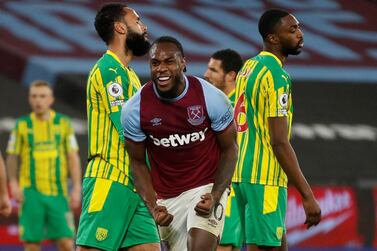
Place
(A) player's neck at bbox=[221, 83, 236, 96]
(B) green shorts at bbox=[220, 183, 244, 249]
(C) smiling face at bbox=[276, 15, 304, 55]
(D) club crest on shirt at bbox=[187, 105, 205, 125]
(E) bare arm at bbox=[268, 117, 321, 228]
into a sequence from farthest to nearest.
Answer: (A) player's neck at bbox=[221, 83, 236, 96], (B) green shorts at bbox=[220, 183, 244, 249], (C) smiling face at bbox=[276, 15, 304, 55], (E) bare arm at bbox=[268, 117, 321, 228], (D) club crest on shirt at bbox=[187, 105, 205, 125]

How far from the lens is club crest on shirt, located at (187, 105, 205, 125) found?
5875 mm

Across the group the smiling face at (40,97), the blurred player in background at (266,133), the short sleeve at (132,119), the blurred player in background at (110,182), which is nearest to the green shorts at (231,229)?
the blurred player in background at (266,133)

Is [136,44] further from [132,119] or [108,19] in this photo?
[132,119]

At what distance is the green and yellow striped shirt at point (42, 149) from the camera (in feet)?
38.0

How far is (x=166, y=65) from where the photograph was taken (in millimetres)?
5758

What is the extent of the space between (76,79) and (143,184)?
10825 millimetres

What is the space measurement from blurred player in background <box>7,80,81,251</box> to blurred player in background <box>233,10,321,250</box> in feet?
14.9

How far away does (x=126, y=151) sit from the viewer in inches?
252

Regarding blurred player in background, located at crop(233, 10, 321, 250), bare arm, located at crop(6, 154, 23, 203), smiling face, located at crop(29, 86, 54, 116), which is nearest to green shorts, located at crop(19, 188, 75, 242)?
bare arm, located at crop(6, 154, 23, 203)

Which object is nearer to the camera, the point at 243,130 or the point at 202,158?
the point at 202,158

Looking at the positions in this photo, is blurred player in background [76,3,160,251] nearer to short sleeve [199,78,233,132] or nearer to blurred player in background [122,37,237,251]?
blurred player in background [122,37,237,251]

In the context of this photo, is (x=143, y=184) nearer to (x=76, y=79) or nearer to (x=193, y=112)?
(x=193, y=112)

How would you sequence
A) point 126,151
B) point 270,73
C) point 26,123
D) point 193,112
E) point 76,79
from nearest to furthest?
point 193,112
point 126,151
point 270,73
point 26,123
point 76,79

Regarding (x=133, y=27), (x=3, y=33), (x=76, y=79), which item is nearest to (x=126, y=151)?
(x=133, y=27)
